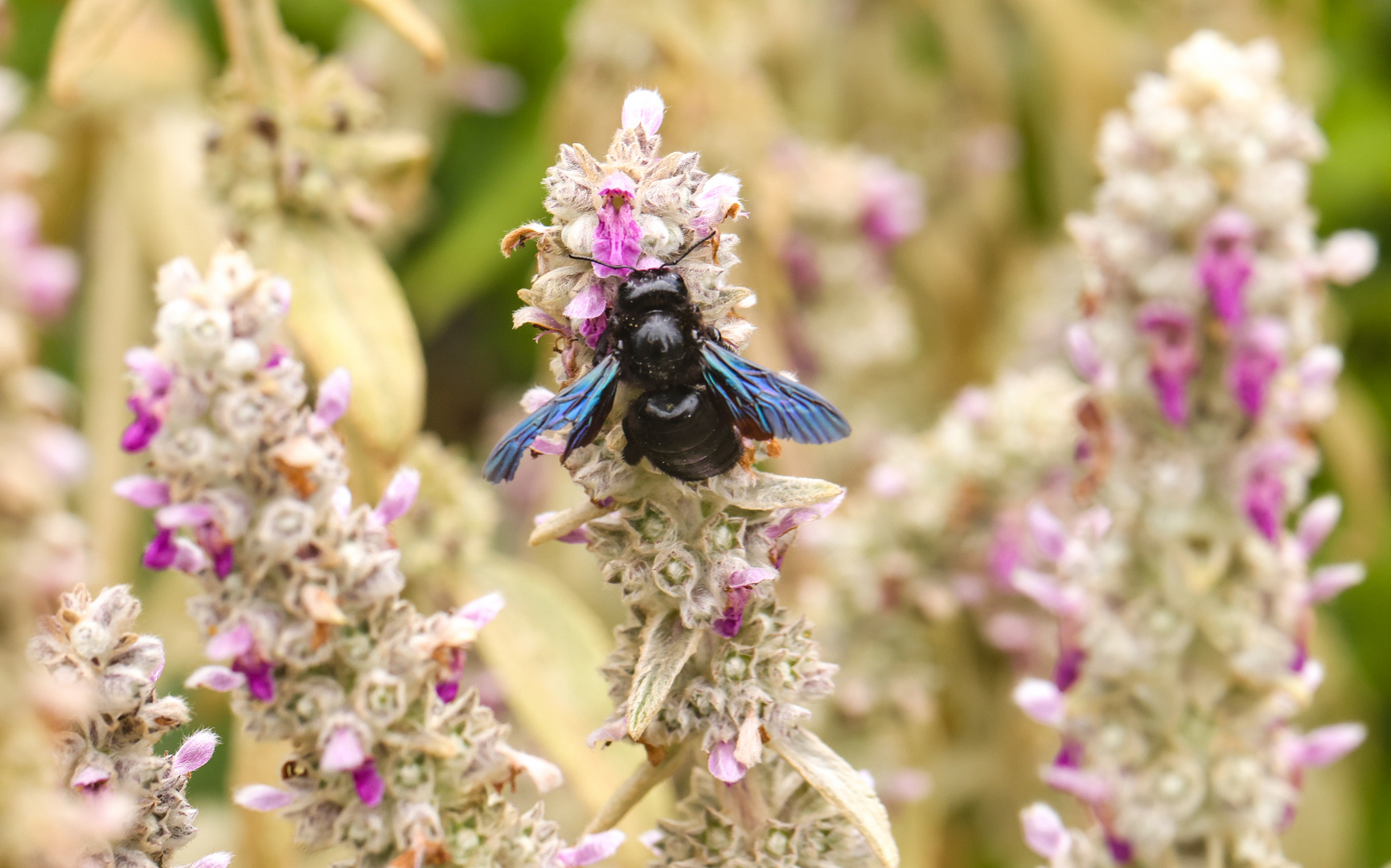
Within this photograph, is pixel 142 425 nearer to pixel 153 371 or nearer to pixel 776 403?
pixel 153 371

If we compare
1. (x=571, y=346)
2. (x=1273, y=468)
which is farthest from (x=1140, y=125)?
(x=571, y=346)

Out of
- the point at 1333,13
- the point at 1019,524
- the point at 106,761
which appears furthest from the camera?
the point at 1333,13

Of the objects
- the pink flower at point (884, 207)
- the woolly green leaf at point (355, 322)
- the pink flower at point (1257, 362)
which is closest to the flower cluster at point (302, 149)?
the woolly green leaf at point (355, 322)

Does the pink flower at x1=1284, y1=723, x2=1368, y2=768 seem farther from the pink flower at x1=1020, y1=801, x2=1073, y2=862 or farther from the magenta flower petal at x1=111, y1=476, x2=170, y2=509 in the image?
the magenta flower petal at x1=111, y1=476, x2=170, y2=509

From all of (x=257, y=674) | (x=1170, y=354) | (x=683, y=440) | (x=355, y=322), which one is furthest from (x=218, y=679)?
(x=1170, y=354)

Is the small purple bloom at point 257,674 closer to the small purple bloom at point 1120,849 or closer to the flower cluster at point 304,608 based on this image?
the flower cluster at point 304,608

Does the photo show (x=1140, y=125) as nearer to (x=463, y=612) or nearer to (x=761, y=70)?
(x=463, y=612)

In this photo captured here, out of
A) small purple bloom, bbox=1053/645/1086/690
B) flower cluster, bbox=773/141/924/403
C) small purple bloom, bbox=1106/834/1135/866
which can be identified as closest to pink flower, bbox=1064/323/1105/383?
small purple bloom, bbox=1053/645/1086/690
